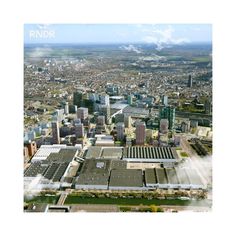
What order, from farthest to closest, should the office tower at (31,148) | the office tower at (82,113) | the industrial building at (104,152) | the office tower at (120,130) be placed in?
the office tower at (82,113) < the office tower at (120,130) < the industrial building at (104,152) < the office tower at (31,148)

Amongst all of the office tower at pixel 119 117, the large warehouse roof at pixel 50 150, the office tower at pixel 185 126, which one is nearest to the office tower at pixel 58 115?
the large warehouse roof at pixel 50 150

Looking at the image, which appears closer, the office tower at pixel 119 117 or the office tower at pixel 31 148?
the office tower at pixel 31 148

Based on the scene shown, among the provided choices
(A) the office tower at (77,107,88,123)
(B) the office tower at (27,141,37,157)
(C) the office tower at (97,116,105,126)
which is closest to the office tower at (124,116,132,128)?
(C) the office tower at (97,116,105,126)

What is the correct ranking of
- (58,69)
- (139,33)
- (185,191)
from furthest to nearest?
(58,69) < (139,33) < (185,191)

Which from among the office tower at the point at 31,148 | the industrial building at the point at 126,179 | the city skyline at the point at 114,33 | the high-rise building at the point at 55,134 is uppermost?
the city skyline at the point at 114,33

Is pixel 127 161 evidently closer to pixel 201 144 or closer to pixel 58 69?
pixel 201 144

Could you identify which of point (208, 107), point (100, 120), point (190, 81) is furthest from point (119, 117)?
point (208, 107)

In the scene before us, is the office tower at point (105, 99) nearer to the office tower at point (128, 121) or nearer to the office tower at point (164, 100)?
the office tower at point (128, 121)
